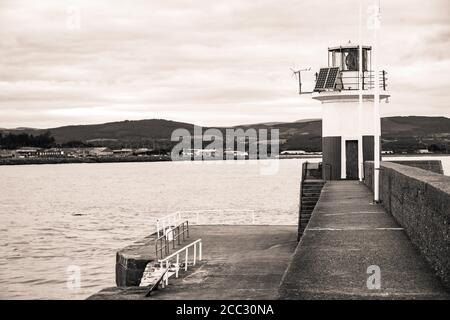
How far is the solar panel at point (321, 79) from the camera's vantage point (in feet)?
86.6

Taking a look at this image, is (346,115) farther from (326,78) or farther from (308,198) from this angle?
(308,198)

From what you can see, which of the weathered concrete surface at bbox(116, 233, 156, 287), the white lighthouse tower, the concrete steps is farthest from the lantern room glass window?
the weathered concrete surface at bbox(116, 233, 156, 287)

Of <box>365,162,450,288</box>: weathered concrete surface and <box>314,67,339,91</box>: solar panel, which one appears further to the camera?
<box>314,67,339,91</box>: solar panel

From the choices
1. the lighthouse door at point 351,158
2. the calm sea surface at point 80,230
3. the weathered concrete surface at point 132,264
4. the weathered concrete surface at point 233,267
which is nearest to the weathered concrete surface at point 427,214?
the weathered concrete surface at point 233,267

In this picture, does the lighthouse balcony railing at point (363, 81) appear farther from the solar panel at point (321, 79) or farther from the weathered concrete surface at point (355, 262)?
the weathered concrete surface at point (355, 262)

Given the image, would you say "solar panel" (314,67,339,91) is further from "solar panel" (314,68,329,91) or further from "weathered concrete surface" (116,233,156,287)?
"weathered concrete surface" (116,233,156,287)

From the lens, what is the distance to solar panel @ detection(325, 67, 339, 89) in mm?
26328

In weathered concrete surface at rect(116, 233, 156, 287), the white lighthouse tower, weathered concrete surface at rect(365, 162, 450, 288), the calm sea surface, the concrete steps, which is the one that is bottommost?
the calm sea surface

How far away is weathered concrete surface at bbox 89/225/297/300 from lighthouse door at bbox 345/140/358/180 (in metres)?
4.73

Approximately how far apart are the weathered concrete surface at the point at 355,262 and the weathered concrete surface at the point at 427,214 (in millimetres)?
161
